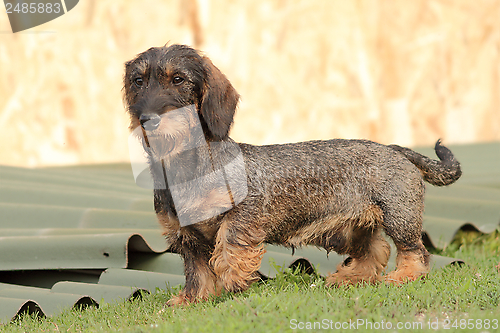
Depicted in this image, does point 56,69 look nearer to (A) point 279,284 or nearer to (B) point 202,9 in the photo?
(B) point 202,9

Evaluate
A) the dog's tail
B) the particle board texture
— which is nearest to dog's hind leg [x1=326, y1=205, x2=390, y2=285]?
the particle board texture

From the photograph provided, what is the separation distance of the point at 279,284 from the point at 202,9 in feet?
46.1

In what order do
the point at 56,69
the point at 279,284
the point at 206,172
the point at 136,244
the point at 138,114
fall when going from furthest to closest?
the point at 56,69
the point at 136,244
the point at 279,284
the point at 206,172
the point at 138,114

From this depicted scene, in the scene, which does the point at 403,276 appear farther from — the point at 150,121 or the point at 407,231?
the point at 150,121

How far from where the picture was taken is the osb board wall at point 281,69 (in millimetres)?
15844

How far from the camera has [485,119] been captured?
1880 centimetres

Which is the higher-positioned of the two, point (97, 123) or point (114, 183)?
point (97, 123)

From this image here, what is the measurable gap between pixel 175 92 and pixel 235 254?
4.25 feet

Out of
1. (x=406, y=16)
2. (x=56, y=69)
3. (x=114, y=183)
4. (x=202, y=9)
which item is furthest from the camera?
(x=406, y=16)

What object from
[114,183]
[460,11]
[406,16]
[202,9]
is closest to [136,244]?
[114,183]

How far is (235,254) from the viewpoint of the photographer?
150 inches

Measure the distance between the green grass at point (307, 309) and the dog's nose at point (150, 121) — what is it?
1.35 meters

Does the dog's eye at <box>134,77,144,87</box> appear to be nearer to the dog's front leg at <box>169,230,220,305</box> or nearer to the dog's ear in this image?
the dog's ear

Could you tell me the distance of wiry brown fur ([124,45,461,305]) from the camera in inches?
148
